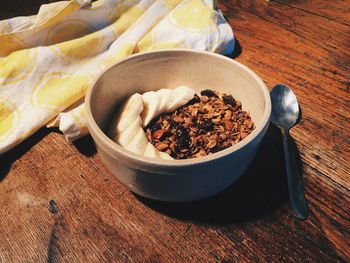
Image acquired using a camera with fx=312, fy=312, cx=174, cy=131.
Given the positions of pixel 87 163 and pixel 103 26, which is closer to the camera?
pixel 87 163

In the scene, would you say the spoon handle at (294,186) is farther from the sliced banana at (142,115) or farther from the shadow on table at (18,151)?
the shadow on table at (18,151)

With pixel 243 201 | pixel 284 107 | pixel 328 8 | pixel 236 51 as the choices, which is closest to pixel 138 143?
pixel 243 201

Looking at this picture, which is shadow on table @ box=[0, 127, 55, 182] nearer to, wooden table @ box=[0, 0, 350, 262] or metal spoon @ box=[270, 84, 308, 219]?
wooden table @ box=[0, 0, 350, 262]

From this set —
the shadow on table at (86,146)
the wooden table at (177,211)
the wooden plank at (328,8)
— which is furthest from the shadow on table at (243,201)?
the wooden plank at (328,8)

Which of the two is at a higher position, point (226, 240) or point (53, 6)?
point (53, 6)

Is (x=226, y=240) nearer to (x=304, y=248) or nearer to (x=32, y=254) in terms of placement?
(x=304, y=248)

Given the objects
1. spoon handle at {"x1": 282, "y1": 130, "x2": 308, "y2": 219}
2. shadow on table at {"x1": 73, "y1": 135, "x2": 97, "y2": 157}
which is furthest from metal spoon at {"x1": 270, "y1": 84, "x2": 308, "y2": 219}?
shadow on table at {"x1": 73, "y1": 135, "x2": 97, "y2": 157}

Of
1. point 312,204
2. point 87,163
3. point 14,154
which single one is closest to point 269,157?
point 312,204
